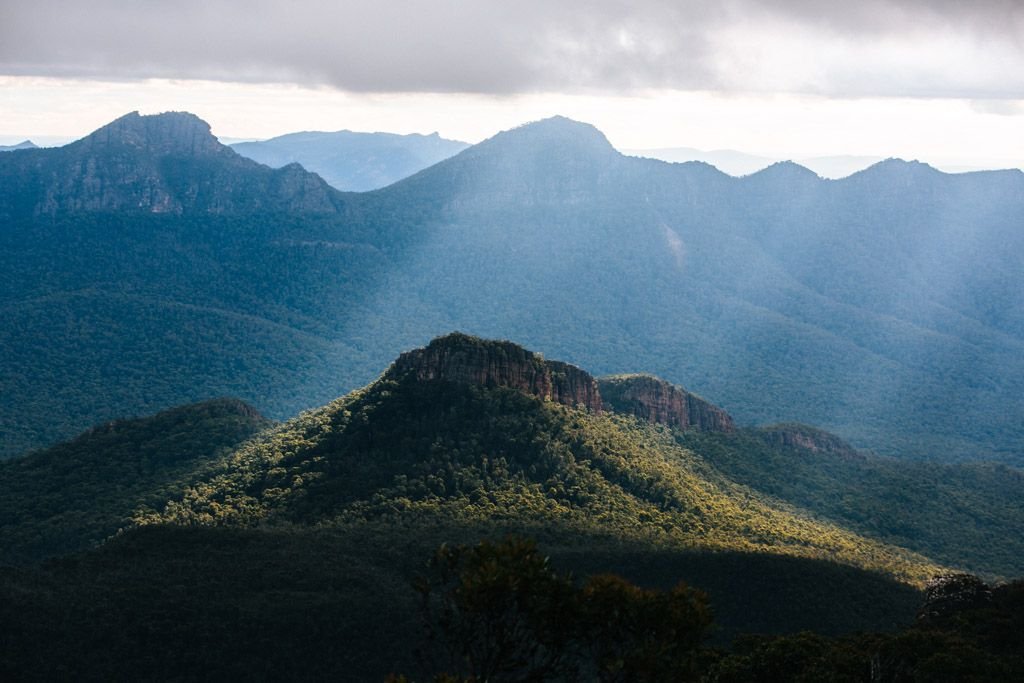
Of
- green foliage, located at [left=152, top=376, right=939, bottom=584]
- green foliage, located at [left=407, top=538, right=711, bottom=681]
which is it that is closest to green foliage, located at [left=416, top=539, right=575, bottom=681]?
green foliage, located at [left=407, top=538, right=711, bottom=681]

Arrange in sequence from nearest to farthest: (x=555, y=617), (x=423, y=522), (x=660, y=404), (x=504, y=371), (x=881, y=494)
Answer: (x=555, y=617)
(x=423, y=522)
(x=504, y=371)
(x=881, y=494)
(x=660, y=404)

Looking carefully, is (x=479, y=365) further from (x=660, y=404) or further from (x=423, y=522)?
(x=660, y=404)

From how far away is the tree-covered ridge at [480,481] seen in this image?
128 m

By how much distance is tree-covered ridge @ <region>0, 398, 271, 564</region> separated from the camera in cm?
12988

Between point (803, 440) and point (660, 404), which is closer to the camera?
point (660, 404)

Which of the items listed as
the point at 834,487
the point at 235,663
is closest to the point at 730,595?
the point at 235,663

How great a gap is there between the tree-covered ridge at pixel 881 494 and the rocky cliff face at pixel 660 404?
136 inches

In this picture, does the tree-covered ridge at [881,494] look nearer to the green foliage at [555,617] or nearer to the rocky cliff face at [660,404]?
the rocky cliff face at [660,404]

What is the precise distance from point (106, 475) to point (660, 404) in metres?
81.5

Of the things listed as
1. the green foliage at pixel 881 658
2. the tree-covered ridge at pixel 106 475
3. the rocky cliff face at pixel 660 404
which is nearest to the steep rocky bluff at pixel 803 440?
the rocky cliff face at pixel 660 404

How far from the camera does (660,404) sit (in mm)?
185125

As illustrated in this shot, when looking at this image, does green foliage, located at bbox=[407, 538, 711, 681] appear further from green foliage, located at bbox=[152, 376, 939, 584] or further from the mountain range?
green foliage, located at bbox=[152, 376, 939, 584]

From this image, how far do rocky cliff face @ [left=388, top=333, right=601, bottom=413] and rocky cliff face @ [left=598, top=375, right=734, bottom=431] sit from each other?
94.2ft

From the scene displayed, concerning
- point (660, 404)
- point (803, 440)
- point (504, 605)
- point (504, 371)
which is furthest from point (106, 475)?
point (803, 440)
